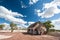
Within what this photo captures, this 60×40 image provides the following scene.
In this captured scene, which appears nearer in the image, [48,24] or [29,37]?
[29,37]

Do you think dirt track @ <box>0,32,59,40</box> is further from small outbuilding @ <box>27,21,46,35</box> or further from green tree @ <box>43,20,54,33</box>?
green tree @ <box>43,20,54,33</box>

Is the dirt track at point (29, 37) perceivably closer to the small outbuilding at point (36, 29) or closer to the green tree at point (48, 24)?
the small outbuilding at point (36, 29)

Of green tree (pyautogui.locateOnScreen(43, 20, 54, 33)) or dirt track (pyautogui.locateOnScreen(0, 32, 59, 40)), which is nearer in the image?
dirt track (pyautogui.locateOnScreen(0, 32, 59, 40))

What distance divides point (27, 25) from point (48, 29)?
1.96 ft

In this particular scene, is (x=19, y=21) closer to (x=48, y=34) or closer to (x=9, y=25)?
(x=9, y=25)

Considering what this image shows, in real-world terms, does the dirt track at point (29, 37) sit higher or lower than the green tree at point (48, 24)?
lower

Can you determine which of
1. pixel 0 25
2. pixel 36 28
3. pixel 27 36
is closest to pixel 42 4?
pixel 36 28

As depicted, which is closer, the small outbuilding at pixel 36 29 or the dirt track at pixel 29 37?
the dirt track at pixel 29 37

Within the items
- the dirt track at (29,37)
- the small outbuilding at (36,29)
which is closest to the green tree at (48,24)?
the small outbuilding at (36,29)

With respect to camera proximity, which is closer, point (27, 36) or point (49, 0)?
point (27, 36)

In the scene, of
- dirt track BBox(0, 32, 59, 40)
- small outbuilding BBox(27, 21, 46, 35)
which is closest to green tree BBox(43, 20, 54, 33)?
small outbuilding BBox(27, 21, 46, 35)

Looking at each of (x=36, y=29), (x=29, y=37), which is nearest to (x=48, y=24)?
(x=36, y=29)

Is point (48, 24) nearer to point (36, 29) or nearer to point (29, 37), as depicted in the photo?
point (36, 29)

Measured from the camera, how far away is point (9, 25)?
388cm
